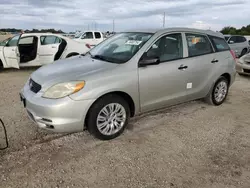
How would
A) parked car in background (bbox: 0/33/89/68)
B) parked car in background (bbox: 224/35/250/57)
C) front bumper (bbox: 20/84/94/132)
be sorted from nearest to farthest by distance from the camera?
1. front bumper (bbox: 20/84/94/132)
2. parked car in background (bbox: 0/33/89/68)
3. parked car in background (bbox: 224/35/250/57)

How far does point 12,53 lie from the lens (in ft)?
25.7

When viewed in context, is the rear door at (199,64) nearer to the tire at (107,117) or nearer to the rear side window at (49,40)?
the tire at (107,117)

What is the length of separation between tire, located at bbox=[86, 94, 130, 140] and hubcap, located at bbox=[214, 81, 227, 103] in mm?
2242

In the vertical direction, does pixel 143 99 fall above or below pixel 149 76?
below

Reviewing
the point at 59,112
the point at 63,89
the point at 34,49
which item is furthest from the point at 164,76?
the point at 34,49

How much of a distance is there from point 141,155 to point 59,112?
1.15m

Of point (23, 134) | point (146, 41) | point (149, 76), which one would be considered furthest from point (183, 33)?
point (23, 134)

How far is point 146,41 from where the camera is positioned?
3574mm

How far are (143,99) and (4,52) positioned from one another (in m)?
6.53

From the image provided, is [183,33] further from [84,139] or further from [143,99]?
[84,139]

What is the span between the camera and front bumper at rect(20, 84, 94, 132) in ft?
9.41

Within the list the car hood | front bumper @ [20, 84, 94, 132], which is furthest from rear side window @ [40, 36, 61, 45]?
front bumper @ [20, 84, 94, 132]

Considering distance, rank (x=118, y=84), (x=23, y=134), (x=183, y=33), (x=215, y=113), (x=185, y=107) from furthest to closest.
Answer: (x=185, y=107)
(x=215, y=113)
(x=183, y=33)
(x=23, y=134)
(x=118, y=84)

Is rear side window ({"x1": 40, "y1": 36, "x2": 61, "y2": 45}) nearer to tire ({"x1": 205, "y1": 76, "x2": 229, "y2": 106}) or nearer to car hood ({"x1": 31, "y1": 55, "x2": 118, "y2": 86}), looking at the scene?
car hood ({"x1": 31, "y1": 55, "x2": 118, "y2": 86})
